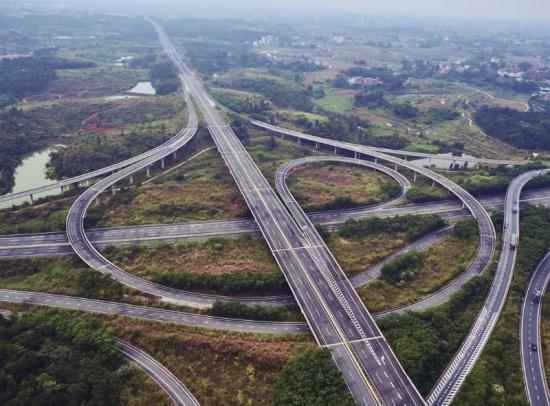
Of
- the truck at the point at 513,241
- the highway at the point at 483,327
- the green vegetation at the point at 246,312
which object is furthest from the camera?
the truck at the point at 513,241

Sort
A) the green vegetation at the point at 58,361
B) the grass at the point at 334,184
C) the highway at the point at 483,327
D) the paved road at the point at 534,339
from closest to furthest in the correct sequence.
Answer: the green vegetation at the point at 58,361, the highway at the point at 483,327, the paved road at the point at 534,339, the grass at the point at 334,184

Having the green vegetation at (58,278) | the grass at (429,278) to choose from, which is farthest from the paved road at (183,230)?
the grass at (429,278)

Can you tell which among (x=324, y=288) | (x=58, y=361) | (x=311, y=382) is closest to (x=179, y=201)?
(x=324, y=288)

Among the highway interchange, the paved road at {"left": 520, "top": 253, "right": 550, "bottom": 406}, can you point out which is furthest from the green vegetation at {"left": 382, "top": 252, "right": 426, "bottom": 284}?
the paved road at {"left": 520, "top": 253, "right": 550, "bottom": 406}

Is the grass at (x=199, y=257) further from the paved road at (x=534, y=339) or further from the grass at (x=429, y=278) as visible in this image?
the paved road at (x=534, y=339)

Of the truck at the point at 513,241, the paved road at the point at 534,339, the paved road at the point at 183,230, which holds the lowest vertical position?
the paved road at the point at 534,339

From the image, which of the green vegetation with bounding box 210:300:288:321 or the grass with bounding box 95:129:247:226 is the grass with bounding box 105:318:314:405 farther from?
the grass with bounding box 95:129:247:226
